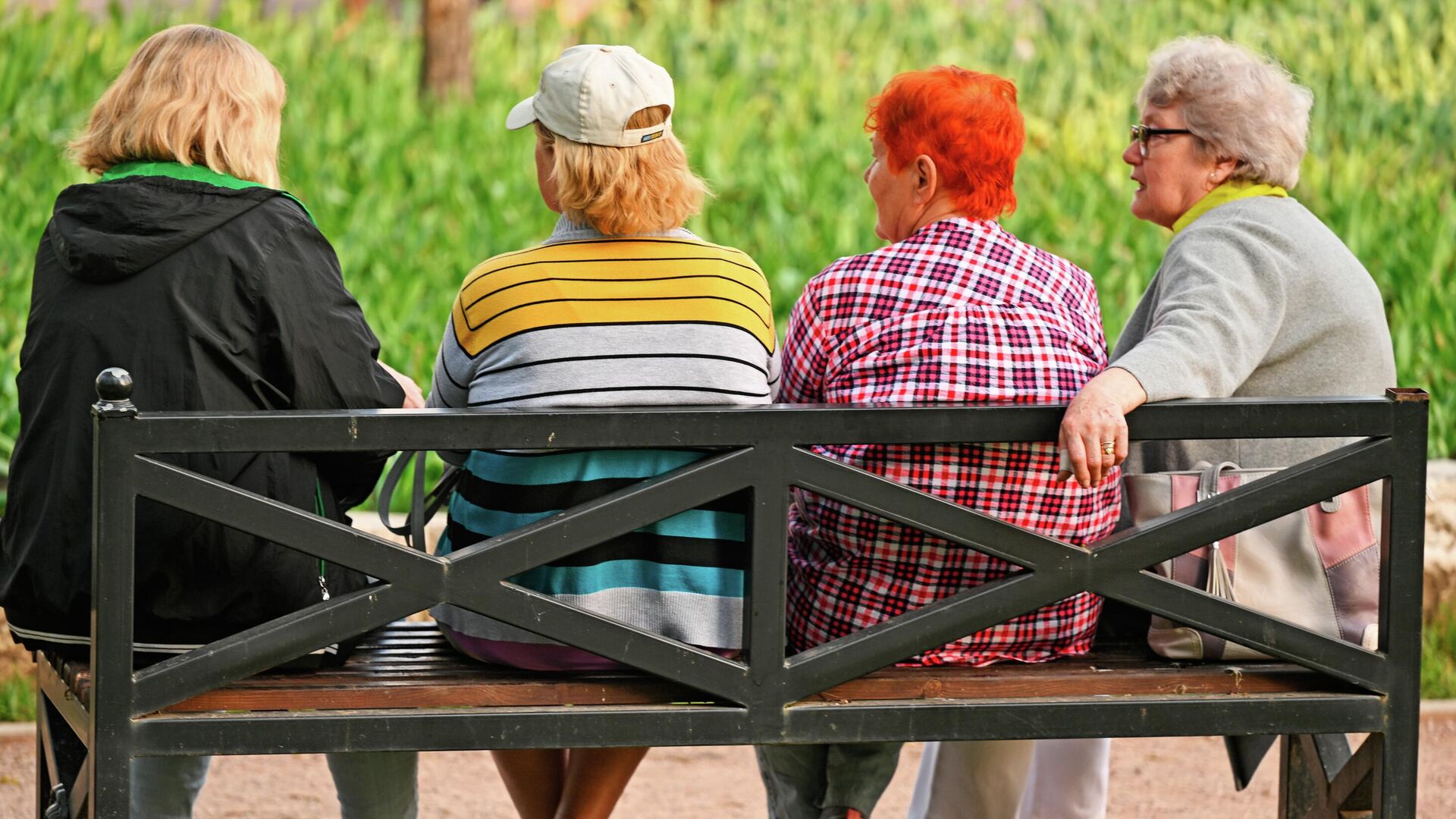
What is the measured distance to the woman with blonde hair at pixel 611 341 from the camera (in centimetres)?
272

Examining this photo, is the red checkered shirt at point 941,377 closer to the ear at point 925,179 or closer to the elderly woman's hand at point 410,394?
the ear at point 925,179

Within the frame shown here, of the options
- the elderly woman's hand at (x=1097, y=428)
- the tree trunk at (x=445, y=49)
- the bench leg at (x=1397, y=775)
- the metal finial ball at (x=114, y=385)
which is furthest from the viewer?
the tree trunk at (x=445, y=49)

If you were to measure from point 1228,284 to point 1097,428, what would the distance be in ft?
1.44

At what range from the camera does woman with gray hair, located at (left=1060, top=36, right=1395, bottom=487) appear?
275 centimetres

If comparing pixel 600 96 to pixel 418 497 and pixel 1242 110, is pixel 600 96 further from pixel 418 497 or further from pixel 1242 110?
pixel 1242 110

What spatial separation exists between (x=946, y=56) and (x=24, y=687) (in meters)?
6.22

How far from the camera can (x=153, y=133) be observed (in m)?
2.80

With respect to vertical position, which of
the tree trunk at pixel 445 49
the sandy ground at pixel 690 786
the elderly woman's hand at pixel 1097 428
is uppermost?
the tree trunk at pixel 445 49

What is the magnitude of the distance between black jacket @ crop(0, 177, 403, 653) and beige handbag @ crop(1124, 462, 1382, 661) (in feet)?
4.59

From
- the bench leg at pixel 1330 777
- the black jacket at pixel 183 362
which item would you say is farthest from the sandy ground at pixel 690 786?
the black jacket at pixel 183 362

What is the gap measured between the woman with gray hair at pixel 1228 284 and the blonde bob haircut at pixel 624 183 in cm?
72

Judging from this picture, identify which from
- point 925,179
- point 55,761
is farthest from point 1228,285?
point 55,761

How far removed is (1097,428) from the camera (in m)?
2.64

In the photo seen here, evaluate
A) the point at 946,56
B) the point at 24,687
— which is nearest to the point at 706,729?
the point at 24,687
